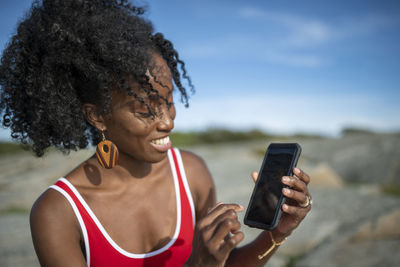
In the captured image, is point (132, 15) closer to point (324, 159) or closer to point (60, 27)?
point (60, 27)

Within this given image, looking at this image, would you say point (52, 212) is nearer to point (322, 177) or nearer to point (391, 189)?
point (322, 177)

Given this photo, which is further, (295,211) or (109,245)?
(109,245)

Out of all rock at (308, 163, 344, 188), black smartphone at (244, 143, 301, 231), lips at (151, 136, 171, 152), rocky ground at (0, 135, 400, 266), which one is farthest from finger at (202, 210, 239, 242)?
rock at (308, 163, 344, 188)

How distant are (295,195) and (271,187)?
6.2 inches

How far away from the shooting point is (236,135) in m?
14.5

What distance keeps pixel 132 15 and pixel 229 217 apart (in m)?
1.74

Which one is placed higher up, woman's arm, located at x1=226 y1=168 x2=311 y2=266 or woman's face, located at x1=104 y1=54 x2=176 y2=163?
woman's face, located at x1=104 y1=54 x2=176 y2=163

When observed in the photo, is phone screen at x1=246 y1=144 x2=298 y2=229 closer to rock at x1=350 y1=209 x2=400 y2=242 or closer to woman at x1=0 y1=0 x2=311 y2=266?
woman at x1=0 y1=0 x2=311 y2=266

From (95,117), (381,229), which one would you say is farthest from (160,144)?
(381,229)

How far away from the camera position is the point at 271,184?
1673 mm

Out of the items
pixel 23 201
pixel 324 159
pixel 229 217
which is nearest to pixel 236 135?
pixel 324 159

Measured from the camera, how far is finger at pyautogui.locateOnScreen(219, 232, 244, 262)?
1290 millimetres

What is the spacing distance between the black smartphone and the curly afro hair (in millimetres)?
828

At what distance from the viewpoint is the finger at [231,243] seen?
1.29 meters
